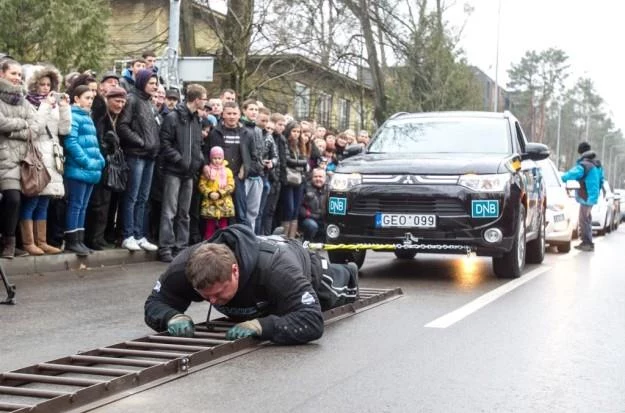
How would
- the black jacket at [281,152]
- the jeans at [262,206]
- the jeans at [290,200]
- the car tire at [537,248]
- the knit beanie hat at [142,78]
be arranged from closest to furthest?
the knit beanie hat at [142,78]
the car tire at [537,248]
the jeans at [262,206]
the black jacket at [281,152]
the jeans at [290,200]

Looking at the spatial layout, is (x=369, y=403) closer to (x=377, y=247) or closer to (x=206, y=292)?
(x=206, y=292)

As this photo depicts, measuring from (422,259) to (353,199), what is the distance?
3642mm

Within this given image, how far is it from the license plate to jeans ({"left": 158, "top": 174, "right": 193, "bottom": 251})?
3.18 m

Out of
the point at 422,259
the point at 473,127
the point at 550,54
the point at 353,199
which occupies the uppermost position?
the point at 550,54

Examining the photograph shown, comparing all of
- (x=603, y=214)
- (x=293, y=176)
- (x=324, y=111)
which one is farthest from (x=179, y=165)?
(x=324, y=111)

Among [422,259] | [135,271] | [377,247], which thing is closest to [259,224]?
[422,259]

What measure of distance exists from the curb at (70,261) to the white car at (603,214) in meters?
16.2

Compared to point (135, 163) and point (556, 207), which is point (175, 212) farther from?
point (556, 207)

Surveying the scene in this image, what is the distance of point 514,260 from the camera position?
11133 mm

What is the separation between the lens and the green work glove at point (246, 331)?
20.4ft

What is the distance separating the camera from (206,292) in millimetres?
5707

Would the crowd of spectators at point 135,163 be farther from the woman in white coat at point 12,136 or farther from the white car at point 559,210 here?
the white car at point 559,210

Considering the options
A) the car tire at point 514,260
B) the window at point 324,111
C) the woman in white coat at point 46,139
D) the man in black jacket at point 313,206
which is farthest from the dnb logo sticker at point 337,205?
the window at point 324,111

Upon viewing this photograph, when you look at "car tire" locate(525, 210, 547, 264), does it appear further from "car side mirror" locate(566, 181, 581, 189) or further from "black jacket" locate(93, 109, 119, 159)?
"black jacket" locate(93, 109, 119, 159)
